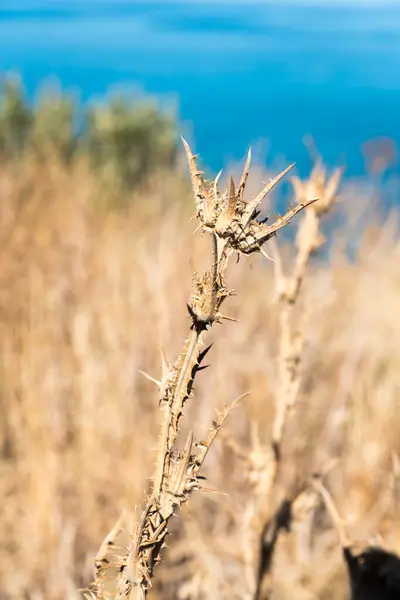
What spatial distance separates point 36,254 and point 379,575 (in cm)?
215

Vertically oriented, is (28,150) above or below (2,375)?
above

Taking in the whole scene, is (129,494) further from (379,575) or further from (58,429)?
(379,575)

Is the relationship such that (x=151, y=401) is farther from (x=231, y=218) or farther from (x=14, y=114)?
(x=14, y=114)

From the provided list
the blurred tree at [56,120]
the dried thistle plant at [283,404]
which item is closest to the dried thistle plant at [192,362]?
the dried thistle plant at [283,404]

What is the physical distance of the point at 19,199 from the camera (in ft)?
10.4

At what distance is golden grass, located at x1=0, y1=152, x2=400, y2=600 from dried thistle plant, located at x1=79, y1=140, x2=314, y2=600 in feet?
1.33

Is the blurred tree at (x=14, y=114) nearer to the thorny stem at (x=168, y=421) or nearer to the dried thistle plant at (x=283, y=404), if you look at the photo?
the dried thistle plant at (x=283, y=404)

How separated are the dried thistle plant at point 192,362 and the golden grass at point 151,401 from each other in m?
0.40


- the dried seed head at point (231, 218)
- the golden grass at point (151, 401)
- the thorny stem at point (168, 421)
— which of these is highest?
the golden grass at point (151, 401)

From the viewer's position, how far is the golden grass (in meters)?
1.55

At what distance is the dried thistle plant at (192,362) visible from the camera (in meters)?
0.44

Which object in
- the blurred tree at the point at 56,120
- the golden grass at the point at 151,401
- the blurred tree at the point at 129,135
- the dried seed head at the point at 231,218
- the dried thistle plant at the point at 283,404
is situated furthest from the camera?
the blurred tree at the point at 129,135

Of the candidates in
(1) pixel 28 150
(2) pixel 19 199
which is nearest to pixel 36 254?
(2) pixel 19 199

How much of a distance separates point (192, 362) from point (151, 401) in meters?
1.61
